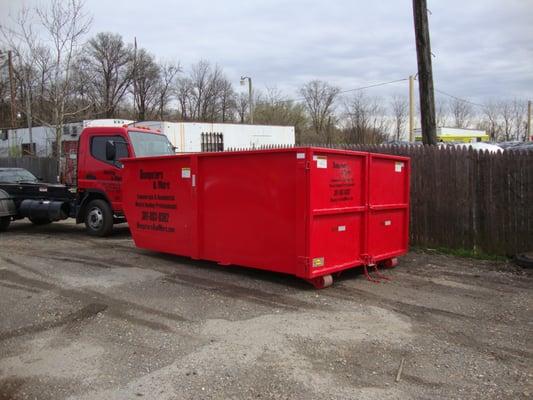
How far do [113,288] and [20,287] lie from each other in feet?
4.53

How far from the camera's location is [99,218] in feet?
40.7

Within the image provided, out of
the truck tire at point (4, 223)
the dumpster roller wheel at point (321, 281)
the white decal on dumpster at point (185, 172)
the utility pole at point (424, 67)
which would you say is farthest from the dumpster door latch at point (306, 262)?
the truck tire at point (4, 223)

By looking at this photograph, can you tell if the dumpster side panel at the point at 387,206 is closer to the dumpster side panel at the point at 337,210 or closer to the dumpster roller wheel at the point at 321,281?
the dumpster side panel at the point at 337,210

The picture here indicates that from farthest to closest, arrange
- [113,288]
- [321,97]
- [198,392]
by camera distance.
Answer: [321,97]
[113,288]
[198,392]

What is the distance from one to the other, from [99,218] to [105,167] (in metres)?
1.24

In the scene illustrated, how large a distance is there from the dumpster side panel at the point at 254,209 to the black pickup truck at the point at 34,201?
20.6ft

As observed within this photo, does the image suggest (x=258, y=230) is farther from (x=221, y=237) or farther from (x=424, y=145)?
(x=424, y=145)

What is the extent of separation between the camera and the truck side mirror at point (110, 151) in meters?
11.8

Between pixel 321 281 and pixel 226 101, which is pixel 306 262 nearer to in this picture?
pixel 321 281

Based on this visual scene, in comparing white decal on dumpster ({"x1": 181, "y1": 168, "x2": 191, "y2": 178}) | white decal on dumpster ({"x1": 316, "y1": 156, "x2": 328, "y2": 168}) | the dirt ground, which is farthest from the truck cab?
white decal on dumpster ({"x1": 316, "y1": 156, "x2": 328, "y2": 168})

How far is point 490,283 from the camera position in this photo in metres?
7.87

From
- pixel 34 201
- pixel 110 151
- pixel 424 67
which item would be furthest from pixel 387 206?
pixel 34 201

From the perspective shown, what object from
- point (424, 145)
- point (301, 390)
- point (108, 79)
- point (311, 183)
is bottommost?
point (301, 390)

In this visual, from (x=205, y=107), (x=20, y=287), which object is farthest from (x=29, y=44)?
Result: (x=205, y=107)
